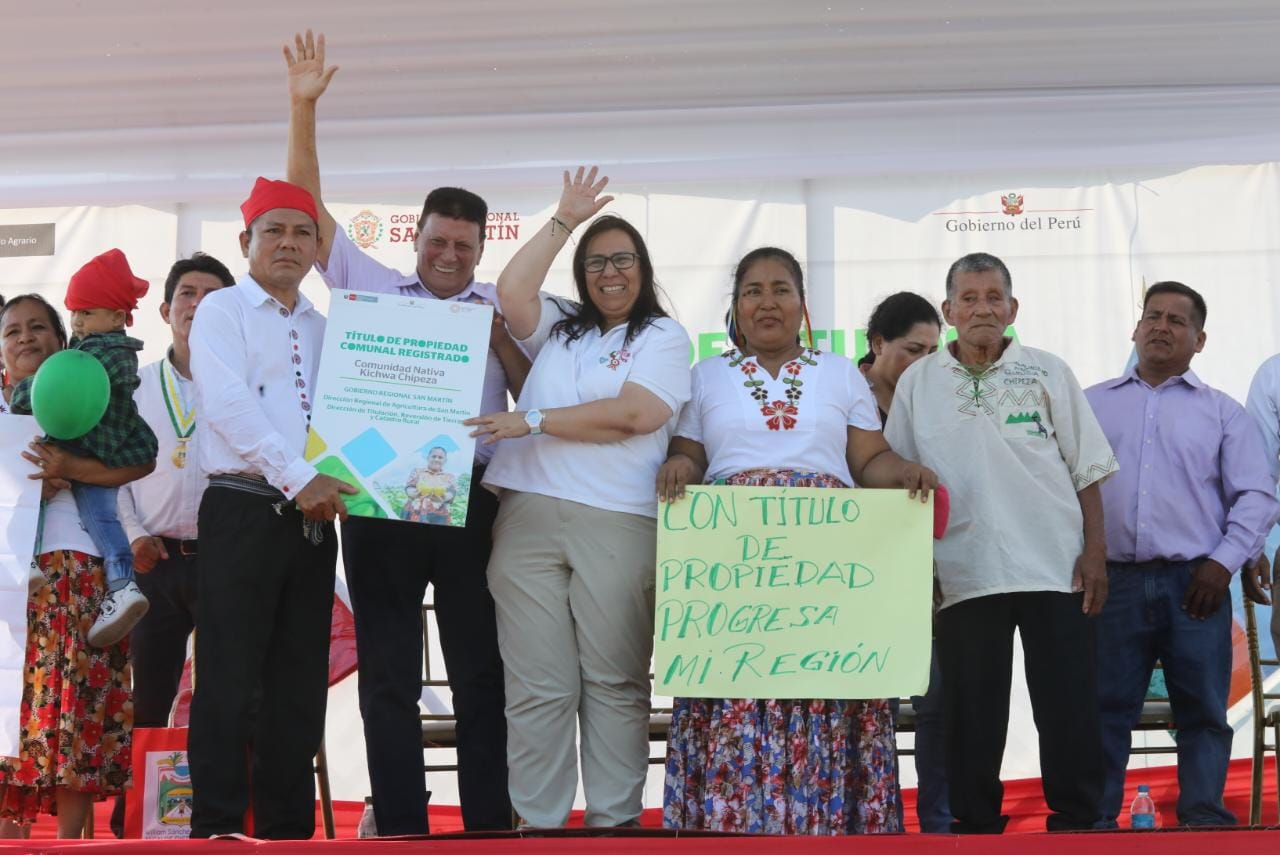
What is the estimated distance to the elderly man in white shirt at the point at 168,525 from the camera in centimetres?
452

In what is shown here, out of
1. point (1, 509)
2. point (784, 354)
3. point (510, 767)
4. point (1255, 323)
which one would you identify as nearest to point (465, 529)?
point (510, 767)

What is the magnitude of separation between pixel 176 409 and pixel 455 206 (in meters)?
1.30

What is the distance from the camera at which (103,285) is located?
392cm

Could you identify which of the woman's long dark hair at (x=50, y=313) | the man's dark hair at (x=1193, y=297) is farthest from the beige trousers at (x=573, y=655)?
the man's dark hair at (x=1193, y=297)

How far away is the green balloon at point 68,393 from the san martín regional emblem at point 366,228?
2149 millimetres

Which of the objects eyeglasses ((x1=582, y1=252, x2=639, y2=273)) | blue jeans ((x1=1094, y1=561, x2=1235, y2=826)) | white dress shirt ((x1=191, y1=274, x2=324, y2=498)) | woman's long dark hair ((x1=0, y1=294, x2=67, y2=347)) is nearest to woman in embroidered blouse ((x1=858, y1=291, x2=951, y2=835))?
blue jeans ((x1=1094, y1=561, x2=1235, y2=826))

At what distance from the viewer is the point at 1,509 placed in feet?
12.5

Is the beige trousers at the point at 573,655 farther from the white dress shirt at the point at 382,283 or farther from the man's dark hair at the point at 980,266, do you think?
the man's dark hair at the point at 980,266

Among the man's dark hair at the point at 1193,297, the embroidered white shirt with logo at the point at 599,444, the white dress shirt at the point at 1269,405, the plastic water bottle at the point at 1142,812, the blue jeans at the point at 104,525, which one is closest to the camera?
the embroidered white shirt with logo at the point at 599,444

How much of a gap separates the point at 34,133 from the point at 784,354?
293 centimetres

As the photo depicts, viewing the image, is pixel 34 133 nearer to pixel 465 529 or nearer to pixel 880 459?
pixel 465 529

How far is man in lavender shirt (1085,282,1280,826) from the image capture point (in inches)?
166

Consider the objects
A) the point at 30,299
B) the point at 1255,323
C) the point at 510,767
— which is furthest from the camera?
the point at 1255,323

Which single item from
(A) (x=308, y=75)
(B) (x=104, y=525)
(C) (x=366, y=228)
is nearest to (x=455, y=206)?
(A) (x=308, y=75)
